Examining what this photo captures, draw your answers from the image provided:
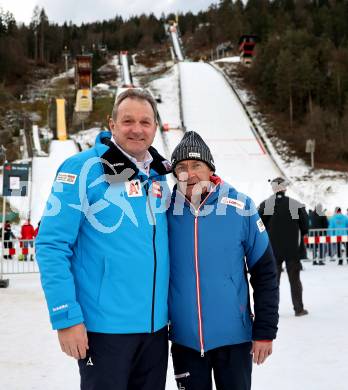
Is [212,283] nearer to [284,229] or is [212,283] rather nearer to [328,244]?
[284,229]

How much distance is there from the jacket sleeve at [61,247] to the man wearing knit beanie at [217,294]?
554 mm

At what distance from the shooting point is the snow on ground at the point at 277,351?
4.03 metres

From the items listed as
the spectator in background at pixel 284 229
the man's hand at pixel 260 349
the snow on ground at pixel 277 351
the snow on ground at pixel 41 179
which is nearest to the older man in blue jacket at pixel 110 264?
the man's hand at pixel 260 349

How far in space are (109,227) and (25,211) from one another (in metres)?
19.5

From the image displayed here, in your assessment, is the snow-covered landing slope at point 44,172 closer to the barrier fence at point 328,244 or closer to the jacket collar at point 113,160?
the barrier fence at point 328,244

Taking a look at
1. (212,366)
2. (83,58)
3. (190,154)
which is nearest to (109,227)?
(190,154)

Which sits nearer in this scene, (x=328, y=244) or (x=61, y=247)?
(x=61, y=247)

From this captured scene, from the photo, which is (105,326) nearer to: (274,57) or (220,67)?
(274,57)

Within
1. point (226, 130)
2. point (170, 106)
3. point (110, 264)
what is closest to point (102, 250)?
point (110, 264)

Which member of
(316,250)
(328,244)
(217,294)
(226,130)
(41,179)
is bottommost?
(316,250)

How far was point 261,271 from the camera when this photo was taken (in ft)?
8.82

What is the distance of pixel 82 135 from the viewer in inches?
1401

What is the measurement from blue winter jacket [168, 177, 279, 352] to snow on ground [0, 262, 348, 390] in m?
1.52

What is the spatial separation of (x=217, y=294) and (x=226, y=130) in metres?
33.9
